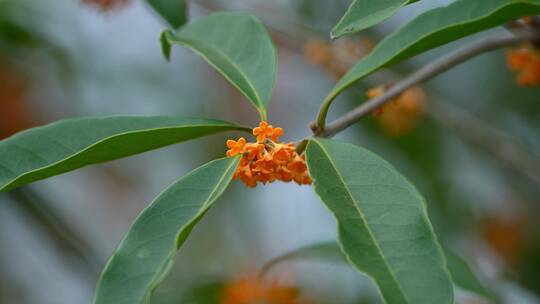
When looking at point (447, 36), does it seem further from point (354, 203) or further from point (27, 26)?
point (27, 26)

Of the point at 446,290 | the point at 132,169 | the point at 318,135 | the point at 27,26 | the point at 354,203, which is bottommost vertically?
the point at 446,290

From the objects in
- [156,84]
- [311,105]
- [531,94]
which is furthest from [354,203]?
[311,105]

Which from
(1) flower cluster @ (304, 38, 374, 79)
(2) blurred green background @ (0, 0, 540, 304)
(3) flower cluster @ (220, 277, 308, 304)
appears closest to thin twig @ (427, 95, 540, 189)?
(2) blurred green background @ (0, 0, 540, 304)

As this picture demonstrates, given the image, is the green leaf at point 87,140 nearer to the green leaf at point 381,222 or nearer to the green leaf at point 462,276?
the green leaf at point 381,222

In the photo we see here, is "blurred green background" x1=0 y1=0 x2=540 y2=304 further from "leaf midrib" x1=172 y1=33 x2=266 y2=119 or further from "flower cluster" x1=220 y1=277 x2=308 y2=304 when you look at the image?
"leaf midrib" x1=172 y1=33 x2=266 y2=119

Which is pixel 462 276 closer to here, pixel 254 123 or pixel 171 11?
pixel 171 11

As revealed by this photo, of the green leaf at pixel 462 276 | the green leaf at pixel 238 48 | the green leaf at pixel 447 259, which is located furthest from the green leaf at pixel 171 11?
the green leaf at pixel 462 276
